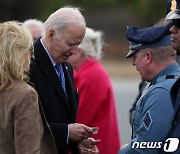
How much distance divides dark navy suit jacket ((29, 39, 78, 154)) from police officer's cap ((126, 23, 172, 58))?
0.59 metres

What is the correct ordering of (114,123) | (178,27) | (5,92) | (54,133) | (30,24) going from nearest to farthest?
(178,27) → (5,92) → (54,133) → (114,123) → (30,24)

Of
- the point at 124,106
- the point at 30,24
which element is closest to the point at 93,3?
the point at 124,106

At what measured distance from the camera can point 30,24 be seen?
809cm

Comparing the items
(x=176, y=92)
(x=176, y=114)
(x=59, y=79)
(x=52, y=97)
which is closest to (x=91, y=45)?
(x=59, y=79)

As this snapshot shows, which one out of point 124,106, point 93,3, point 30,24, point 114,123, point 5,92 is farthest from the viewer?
point 93,3

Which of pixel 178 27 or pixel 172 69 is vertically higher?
pixel 178 27

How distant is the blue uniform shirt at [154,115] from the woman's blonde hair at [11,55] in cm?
79

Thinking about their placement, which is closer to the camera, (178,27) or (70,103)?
(178,27)

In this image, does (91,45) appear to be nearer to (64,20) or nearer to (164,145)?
(64,20)

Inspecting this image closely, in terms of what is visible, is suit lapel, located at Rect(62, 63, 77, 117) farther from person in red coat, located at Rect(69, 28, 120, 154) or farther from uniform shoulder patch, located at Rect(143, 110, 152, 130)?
person in red coat, located at Rect(69, 28, 120, 154)

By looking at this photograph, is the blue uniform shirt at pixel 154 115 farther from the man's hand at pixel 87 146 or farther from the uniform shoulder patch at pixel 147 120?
the man's hand at pixel 87 146

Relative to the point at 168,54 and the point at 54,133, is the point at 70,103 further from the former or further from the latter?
the point at 168,54

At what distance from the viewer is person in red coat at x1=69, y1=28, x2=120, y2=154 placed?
6777 mm

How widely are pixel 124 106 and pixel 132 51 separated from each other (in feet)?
39.4
